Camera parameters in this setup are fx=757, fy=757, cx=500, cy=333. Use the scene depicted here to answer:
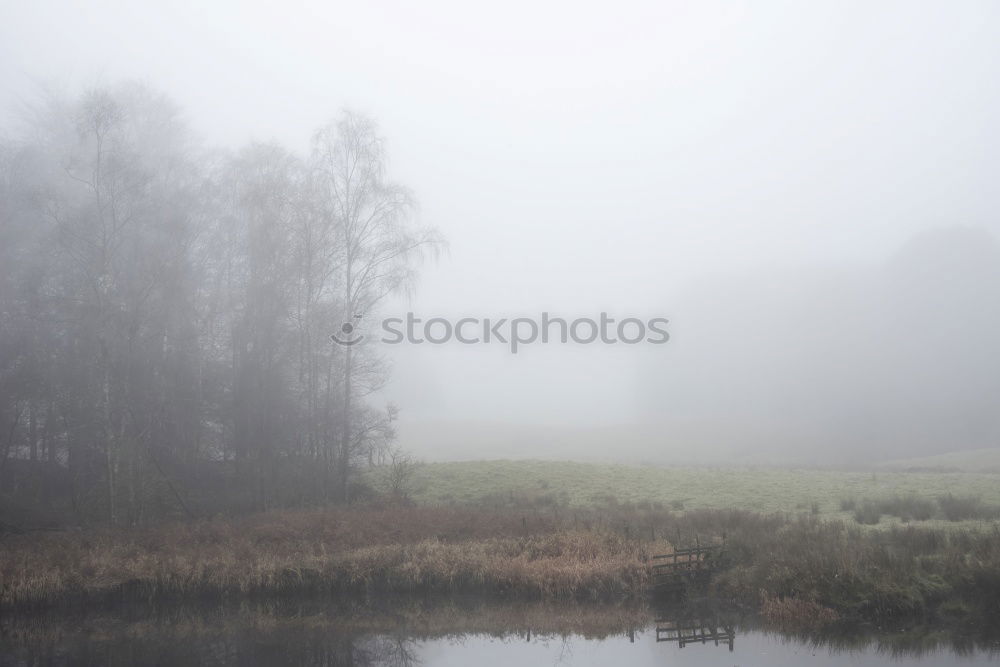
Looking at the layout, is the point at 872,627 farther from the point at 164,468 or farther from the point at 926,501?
the point at 164,468

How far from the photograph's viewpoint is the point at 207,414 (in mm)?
28750

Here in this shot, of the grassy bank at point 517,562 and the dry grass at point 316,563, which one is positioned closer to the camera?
the grassy bank at point 517,562

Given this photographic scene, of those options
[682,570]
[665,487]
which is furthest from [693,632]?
[665,487]

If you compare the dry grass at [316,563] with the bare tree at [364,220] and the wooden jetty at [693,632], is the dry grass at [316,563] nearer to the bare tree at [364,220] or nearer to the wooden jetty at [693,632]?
the wooden jetty at [693,632]

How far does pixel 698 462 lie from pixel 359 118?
34.4m

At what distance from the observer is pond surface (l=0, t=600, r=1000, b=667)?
1269 centimetres

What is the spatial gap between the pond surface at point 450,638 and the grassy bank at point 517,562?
909 mm

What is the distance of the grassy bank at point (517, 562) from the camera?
15039mm

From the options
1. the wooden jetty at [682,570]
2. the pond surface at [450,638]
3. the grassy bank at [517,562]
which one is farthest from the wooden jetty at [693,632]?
the wooden jetty at [682,570]

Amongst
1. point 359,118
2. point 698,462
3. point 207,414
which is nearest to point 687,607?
point 207,414

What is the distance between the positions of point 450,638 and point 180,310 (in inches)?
705

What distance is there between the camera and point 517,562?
18.3 m

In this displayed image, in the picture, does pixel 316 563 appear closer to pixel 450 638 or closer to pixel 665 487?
pixel 450 638

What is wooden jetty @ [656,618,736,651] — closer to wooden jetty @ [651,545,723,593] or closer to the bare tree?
wooden jetty @ [651,545,723,593]
